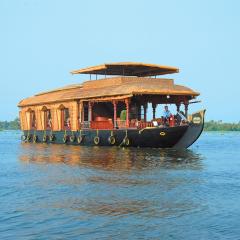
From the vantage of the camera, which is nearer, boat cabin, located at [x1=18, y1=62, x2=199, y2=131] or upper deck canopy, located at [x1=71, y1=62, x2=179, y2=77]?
boat cabin, located at [x1=18, y1=62, x2=199, y2=131]

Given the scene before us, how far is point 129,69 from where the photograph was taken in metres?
31.8

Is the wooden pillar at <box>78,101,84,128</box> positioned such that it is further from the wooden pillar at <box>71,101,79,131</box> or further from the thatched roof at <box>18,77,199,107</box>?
the thatched roof at <box>18,77,199,107</box>

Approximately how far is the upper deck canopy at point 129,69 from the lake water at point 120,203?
13.8 m

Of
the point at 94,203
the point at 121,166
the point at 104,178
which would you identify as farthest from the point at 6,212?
the point at 121,166

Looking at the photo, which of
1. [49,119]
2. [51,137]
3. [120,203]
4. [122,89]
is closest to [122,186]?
[120,203]

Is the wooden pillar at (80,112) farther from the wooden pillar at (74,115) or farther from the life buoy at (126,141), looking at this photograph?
the life buoy at (126,141)

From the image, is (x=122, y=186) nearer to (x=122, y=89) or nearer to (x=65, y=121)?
(x=122, y=89)

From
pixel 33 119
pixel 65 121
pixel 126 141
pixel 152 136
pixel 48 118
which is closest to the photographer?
pixel 152 136

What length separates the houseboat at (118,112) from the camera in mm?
24844

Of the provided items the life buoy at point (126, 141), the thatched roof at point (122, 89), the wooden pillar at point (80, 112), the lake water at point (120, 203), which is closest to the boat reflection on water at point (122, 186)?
the lake water at point (120, 203)

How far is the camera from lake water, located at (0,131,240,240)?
24.8ft

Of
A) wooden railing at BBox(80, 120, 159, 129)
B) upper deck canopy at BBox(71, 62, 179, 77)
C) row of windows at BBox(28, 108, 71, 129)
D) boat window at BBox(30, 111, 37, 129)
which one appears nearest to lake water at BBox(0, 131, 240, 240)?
wooden railing at BBox(80, 120, 159, 129)

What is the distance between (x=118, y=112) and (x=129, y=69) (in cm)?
287

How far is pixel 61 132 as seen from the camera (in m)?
32.9
